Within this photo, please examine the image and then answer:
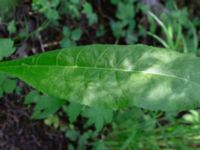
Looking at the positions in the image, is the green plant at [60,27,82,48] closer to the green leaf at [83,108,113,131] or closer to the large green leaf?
the green leaf at [83,108,113,131]

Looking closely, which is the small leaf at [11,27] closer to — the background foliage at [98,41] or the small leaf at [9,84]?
the background foliage at [98,41]

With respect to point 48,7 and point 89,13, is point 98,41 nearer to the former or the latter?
point 89,13

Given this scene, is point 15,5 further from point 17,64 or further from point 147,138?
point 147,138

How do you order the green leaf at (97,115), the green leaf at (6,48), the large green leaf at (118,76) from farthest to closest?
the green leaf at (97,115), the green leaf at (6,48), the large green leaf at (118,76)

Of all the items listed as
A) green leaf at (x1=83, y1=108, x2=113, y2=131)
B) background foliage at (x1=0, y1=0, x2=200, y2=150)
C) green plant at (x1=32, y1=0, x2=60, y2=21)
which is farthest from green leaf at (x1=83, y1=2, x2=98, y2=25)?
green leaf at (x1=83, y1=108, x2=113, y2=131)

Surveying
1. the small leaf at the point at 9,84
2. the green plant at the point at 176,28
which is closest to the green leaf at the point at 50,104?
the small leaf at the point at 9,84

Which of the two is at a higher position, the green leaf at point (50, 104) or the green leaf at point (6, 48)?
the green leaf at point (6, 48)

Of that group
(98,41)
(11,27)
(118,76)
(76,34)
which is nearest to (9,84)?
(11,27)
